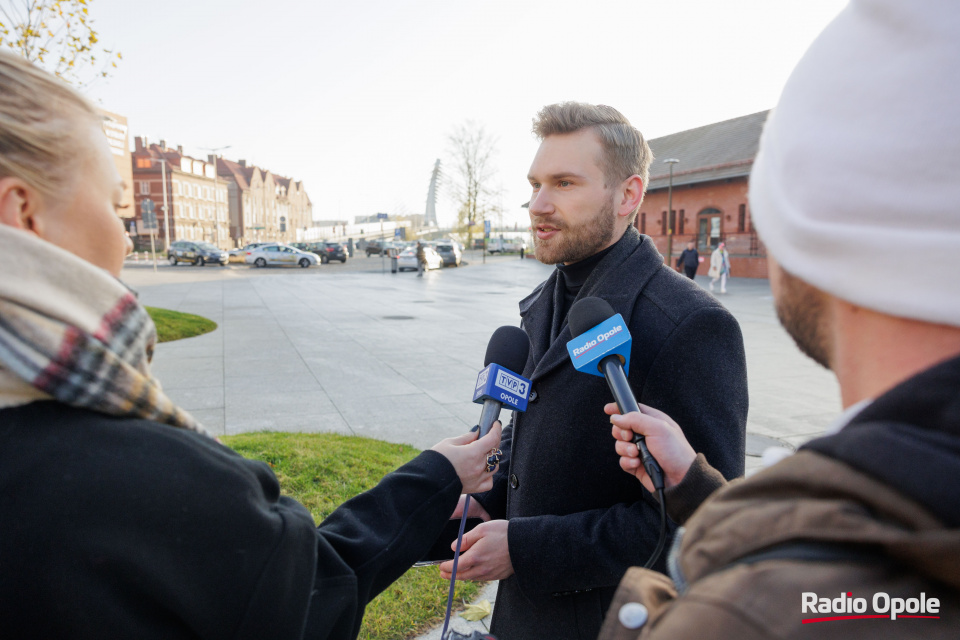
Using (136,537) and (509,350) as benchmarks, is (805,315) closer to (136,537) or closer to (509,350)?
(136,537)

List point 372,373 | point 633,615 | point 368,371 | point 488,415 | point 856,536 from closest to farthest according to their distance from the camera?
point 856,536 → point 633,615 → point 488,415 → point 372,373 → point 368,371

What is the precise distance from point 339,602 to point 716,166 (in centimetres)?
3560

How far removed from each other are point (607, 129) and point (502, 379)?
3.83 feet

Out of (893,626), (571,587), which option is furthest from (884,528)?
(571,587)

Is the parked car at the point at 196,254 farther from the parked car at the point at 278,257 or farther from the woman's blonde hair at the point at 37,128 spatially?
the woman's blonde hair at the point at 37,128

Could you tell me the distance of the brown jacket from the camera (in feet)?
1.90

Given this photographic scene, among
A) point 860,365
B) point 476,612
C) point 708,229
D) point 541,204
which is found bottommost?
point 476,612

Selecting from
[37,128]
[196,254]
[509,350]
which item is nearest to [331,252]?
[196,254]

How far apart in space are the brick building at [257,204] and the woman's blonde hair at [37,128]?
84109mm

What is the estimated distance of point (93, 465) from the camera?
0.92m

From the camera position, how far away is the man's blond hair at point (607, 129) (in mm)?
2355

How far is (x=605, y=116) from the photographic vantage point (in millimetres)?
2369

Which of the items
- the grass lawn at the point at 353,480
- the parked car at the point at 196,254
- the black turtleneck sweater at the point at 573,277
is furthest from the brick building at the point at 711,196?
the parked car at the point at 196,254

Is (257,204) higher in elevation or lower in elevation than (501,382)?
higher
